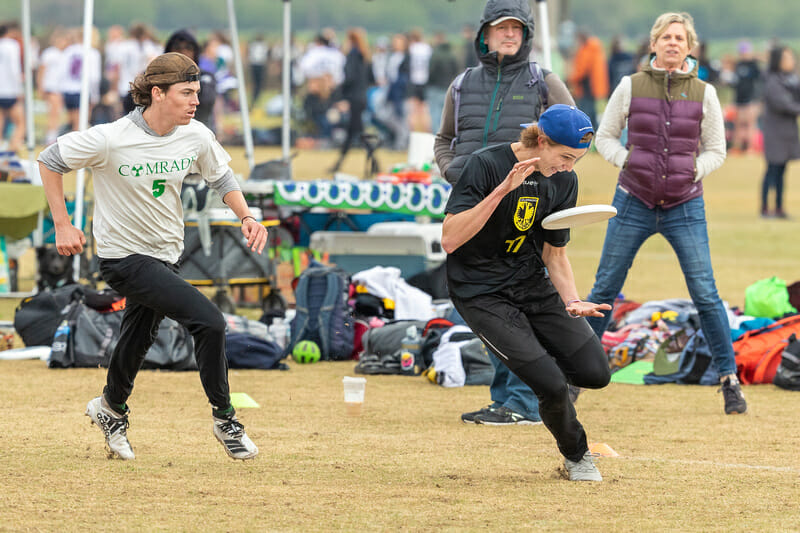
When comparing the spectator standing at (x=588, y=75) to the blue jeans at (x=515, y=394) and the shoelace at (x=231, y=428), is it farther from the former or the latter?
the shoelace at (x=231, y=428)

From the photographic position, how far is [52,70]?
78.6ft

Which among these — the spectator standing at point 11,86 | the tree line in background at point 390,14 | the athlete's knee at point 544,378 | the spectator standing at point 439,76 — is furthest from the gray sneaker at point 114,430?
the tree line in background at point 390,14

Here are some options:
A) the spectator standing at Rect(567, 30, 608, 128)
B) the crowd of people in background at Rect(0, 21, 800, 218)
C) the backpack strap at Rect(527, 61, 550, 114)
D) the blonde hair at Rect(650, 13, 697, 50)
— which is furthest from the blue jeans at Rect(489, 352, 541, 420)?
the spectator standing at Rect(567, 30, 608, 128)

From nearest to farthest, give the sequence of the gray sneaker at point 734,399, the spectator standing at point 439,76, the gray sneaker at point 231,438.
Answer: the gray sneaker at point 231,438 < the gray sneaker at point 734,399 < the spectator standing at point 439,76

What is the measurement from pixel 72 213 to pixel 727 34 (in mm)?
52668

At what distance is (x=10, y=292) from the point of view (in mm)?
11789

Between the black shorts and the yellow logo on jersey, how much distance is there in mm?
300

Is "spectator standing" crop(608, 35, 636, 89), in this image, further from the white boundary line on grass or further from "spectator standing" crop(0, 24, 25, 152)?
the white boundary line on grass

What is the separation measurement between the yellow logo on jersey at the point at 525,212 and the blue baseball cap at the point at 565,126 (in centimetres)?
33

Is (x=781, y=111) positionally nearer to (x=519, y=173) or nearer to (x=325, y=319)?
(x=325, y=319)

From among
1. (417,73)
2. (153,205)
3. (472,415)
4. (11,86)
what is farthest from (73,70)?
(153,205)

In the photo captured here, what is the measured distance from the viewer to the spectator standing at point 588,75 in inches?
1082

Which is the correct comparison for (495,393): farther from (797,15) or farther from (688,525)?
(797,15)

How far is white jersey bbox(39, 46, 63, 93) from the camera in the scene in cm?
2352
